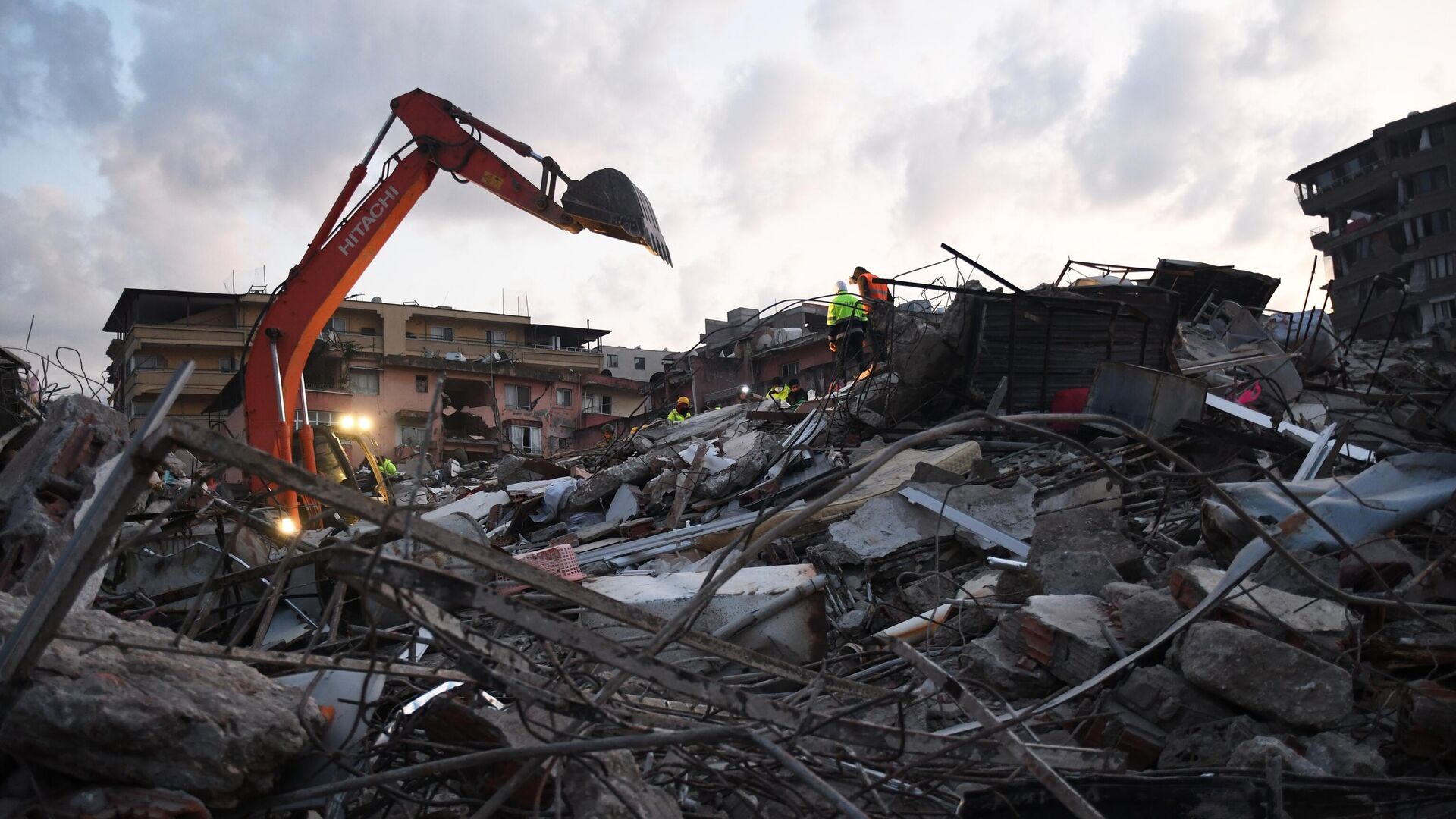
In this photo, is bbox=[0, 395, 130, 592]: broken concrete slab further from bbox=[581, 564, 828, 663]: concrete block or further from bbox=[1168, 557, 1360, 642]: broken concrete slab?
bbox=[1168, 557, 1360, 642]: broken concrete slab

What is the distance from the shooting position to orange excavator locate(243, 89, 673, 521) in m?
7.65

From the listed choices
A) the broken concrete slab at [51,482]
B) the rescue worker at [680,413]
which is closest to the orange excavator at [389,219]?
the broken concrete slab at [51,482]

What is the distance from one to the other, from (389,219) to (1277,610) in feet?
22.6

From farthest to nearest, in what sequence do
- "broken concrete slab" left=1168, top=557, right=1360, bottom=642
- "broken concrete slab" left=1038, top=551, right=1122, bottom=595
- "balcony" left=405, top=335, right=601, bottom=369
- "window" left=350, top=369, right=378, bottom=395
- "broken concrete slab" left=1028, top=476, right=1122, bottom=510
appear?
"balcony" left=405, top=335, right=601, bottom=369 < "window" left=350, top=369, right=378, bottom=395 < "broken concrete slab" left=1028, top=476, right=1122, bottom=510 < "broken concrete slab" left=1038, top=551, right=1122, bottom=595 < "broken concrete slab" left=1168, top=557, right=1360, bottom=642

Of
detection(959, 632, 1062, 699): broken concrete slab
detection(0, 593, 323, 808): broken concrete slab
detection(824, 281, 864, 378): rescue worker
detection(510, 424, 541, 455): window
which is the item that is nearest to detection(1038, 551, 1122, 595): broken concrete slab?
detection(959, 632, 1062, 699): broken concrete slab

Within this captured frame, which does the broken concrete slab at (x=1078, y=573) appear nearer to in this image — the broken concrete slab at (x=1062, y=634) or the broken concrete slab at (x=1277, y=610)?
the broken concrete slab at (x=1062, y=634)

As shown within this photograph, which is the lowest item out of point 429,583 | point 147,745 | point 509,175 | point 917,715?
point 917,715

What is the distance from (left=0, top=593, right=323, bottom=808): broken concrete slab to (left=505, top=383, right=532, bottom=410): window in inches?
1724

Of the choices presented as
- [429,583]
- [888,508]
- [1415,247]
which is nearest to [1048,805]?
[429,583]

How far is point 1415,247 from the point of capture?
45.2 meters

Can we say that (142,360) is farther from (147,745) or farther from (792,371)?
(147,745)

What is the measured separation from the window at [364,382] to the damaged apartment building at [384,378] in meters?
0.03

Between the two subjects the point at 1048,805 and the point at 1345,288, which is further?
the point at 1345,288

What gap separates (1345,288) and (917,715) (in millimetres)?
53850
